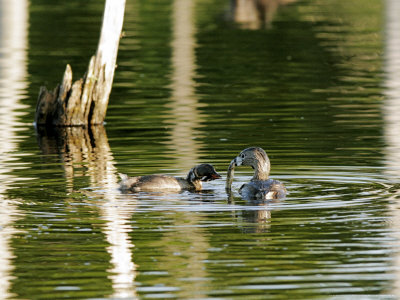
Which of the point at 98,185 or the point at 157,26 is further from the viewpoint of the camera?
the point at 157,26

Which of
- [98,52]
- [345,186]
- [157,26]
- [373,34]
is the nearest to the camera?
[345,186]

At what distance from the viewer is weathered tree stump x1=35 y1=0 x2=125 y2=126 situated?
19.2 m

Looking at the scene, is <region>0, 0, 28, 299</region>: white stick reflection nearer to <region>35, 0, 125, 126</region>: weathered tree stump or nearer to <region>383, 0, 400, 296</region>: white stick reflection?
<region>35, 0, 125, 126</region>: weathered tree stump

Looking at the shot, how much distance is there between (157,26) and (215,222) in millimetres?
31852

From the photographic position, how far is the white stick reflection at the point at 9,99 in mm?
10227

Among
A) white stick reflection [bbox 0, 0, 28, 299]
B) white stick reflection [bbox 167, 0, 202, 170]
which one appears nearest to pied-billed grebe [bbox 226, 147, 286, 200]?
white stick reflection [bbox 167, 0, 202, 170]

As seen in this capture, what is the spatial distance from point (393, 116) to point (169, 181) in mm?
7876

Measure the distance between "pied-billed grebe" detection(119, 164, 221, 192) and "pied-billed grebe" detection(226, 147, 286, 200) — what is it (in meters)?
0.37

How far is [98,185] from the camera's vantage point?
1348cm

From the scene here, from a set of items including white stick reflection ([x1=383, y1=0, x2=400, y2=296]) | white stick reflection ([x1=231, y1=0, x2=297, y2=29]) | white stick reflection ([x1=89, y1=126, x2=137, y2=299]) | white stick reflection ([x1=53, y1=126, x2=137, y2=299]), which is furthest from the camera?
white stick reflection ([x1=231, y1=0, x2=297, y2=29])

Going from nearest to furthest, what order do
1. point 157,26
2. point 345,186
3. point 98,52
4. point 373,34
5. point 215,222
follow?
point 215,222, point 345,186, point 98,52, point 373,34, point 157,26

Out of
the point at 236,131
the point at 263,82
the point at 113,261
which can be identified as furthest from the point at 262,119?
the point at 113,261

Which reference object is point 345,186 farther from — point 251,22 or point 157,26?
point 251,22

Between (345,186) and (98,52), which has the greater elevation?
(98,52)
